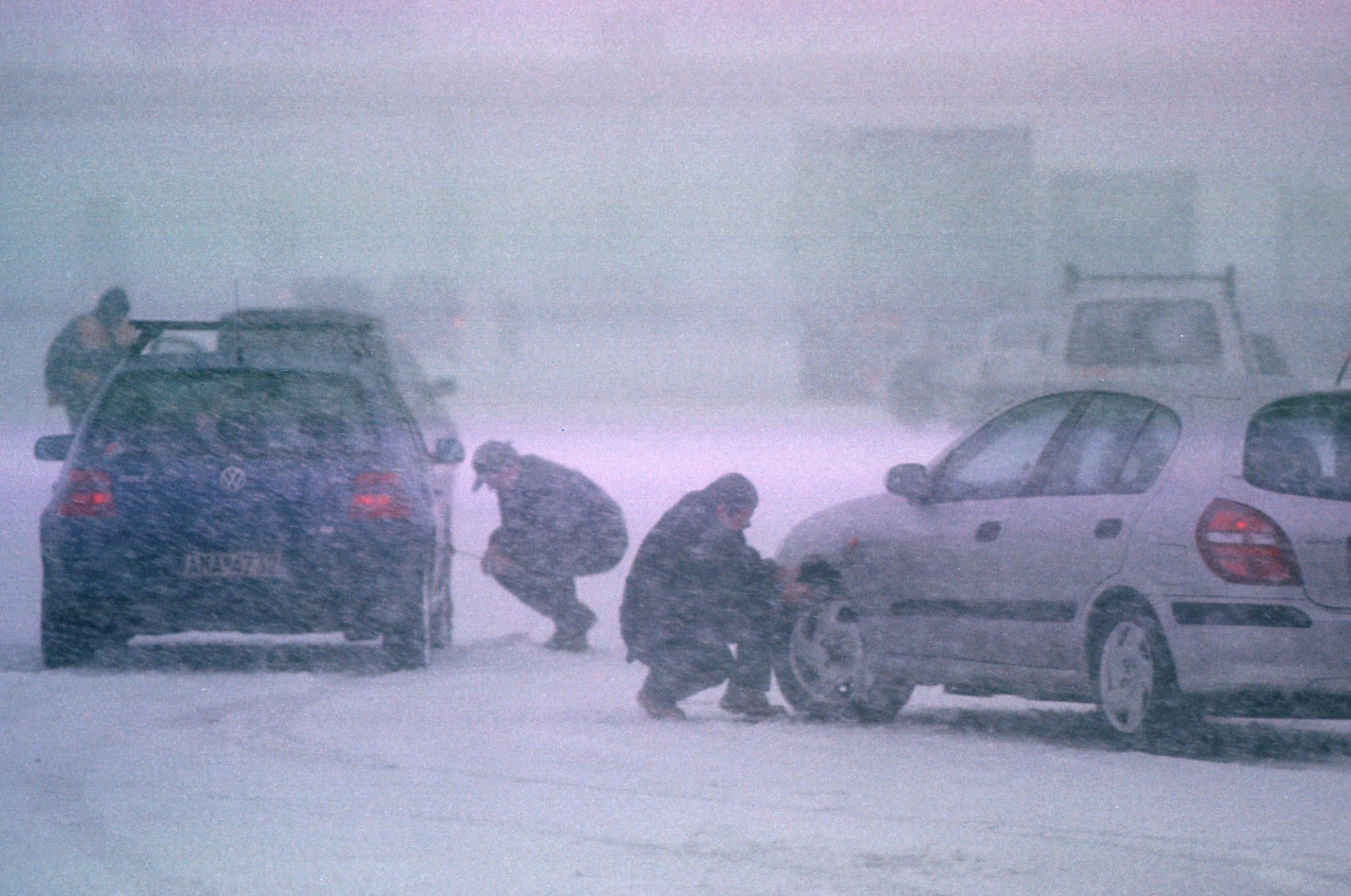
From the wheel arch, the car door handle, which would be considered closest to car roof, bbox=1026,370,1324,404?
the car door handle

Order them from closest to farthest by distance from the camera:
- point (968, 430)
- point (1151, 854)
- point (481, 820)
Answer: point (1151, 854) < point (481, 820) < point (968, 430)

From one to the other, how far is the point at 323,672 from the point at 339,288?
57.3ft

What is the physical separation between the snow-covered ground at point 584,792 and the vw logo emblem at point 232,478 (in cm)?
86

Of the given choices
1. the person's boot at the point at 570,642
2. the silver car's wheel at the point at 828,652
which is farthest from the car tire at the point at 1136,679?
the person's boot at the point at 570,642

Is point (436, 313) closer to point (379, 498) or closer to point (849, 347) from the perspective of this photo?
point (849, 347)

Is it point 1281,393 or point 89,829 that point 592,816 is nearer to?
point 89,829

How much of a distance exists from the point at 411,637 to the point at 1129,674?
3.82 meters

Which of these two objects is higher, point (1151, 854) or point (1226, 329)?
point (1226, 329)

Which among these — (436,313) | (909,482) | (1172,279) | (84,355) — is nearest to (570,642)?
(909,482)

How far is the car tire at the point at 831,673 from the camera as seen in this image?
8.55 meters

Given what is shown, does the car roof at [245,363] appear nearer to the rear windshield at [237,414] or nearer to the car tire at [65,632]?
the rear windshield at [237,414]

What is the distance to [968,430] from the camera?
862 cm

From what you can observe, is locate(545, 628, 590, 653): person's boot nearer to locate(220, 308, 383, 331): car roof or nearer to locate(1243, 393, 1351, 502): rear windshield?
locate(220, 308, 383, 331): car roof

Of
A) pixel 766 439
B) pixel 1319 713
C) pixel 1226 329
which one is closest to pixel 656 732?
pixel 1319 713
